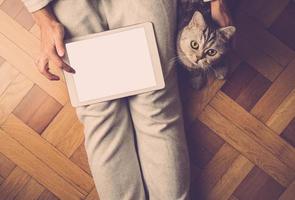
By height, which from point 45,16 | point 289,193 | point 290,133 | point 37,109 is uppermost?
point 45,16

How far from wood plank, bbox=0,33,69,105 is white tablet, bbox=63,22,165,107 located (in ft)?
0.44

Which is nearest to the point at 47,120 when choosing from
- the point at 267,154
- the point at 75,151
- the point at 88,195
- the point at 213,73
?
the point at 75,151

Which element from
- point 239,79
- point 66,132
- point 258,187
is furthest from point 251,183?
point 66,132

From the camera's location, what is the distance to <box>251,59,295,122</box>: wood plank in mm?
958

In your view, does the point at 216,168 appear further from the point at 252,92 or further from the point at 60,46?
the point at 60,46

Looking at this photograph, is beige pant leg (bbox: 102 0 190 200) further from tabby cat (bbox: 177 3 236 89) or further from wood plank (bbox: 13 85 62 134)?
wood plank (bbox: 13 85 62 134)

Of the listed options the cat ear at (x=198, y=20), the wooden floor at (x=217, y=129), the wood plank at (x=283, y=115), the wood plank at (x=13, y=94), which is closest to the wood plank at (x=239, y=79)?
the wooden floor at (x=217, y=129)

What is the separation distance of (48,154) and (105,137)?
0.23 metres

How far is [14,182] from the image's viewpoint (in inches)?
37.8

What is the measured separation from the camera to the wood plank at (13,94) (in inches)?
37.4

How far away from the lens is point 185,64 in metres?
0.89

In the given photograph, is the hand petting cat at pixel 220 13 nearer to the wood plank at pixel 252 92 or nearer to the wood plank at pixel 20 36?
the wood plank at pixel 252 92

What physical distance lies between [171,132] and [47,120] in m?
0.33

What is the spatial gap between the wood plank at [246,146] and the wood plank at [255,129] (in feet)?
0.04
